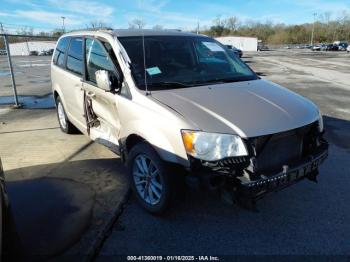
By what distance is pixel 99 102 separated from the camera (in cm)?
441

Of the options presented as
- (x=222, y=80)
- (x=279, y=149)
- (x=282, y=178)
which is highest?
(x=222, y=80)

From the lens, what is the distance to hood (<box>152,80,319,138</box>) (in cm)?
304

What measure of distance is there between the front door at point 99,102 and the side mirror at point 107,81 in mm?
126

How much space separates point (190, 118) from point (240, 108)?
0.56 metres

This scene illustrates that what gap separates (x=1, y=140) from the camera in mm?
6355

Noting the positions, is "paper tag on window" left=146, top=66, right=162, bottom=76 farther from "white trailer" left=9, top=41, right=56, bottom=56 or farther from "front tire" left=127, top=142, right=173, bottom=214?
"white trailer" left=9, top=41, right=56, bottom=56

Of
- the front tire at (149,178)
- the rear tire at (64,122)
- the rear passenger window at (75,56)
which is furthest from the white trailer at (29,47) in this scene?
the front tire at (149,178)

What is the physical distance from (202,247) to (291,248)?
797 millimetres

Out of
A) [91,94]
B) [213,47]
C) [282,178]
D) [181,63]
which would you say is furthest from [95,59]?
[282,178]

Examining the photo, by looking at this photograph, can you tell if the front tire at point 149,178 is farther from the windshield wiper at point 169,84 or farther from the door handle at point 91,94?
the door handle at point 91,94

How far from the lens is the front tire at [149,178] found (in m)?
3.26

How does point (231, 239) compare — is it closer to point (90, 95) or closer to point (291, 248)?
point (291, 248)

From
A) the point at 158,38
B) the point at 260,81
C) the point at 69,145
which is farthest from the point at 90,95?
the point at 260,81

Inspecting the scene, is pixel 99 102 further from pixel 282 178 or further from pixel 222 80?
pixel 282 178
